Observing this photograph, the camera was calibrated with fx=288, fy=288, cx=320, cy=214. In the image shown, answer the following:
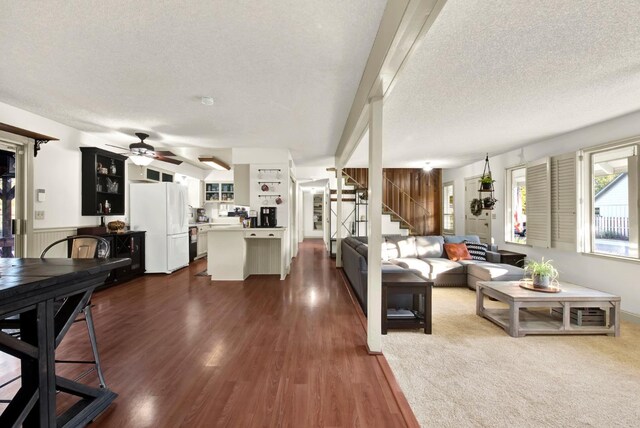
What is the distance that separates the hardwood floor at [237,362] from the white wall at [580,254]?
11.1 ft

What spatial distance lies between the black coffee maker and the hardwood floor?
1.70 metres

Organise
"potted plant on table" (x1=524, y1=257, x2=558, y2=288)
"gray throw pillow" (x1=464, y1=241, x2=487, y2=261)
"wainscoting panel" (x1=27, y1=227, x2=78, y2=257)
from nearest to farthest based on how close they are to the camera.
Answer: "potted plant on table" (x1=524, y1=257, x2=558, y2=288)
"wainscoting panel" (x1=27, y1=227, x2=78, y2=257)
"gray throw pillow" (x1=464, y1=241, x2=487, y2=261)

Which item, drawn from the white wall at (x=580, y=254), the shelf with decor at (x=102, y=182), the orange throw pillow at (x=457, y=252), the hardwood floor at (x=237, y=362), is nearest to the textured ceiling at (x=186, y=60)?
the shelf with decor at (x=102, y=182)

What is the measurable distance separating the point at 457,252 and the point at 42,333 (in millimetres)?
5599

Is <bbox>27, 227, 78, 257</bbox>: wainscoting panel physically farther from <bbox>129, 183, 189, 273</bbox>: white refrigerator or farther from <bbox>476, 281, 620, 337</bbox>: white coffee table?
<bbox>476, 281, 620, 337</bbox>: white coffee table

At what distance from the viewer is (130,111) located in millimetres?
3730

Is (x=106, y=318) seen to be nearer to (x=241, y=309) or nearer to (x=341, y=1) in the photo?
(x=241, y=309)

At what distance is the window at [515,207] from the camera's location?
227 inches

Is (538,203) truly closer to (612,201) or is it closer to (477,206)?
(612,201)

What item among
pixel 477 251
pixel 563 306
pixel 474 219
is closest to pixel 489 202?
pixel 477 251

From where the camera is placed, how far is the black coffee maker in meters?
5.71

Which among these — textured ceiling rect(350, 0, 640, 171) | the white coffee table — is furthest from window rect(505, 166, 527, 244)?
the white coffee table

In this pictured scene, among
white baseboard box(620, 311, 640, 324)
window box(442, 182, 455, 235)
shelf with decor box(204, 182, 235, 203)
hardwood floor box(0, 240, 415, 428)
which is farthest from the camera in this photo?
shelf with decor box(204, 182, 235, 203)

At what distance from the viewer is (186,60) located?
8.20 feet
